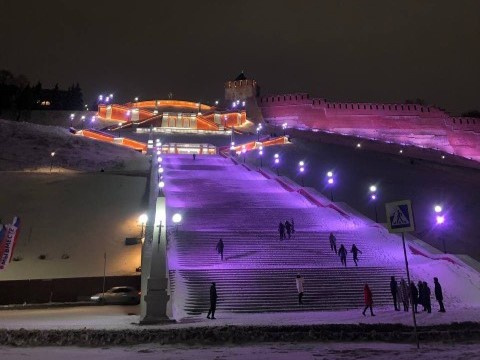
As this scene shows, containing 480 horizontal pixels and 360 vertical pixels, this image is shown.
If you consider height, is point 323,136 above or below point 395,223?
above

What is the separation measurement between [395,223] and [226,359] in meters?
3.39

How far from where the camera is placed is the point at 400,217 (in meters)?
6.89

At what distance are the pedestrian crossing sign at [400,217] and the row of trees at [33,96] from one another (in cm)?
6294

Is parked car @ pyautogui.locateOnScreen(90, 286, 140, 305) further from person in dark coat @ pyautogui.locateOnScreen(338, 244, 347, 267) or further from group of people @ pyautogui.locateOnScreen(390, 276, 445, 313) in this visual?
group of people @ pyautogui.locateOnScreen(390, 276, 445, 313)

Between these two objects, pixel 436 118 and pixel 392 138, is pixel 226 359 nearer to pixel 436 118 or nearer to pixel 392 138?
pixel 392 138

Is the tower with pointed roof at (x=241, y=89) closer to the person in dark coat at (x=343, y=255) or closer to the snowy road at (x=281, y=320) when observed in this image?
the person in dark coat at (x=343, y=255)

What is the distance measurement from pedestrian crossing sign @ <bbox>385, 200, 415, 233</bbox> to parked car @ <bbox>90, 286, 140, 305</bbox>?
39.0 ft

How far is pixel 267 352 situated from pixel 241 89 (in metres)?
68.1

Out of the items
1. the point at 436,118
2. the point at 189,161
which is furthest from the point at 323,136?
the point at 436,118

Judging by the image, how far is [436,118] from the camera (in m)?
62.1

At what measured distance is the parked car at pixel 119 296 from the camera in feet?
53.0

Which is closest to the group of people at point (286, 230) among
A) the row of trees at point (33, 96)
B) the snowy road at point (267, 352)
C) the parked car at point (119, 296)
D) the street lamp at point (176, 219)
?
the street lamp at point (176, 219)

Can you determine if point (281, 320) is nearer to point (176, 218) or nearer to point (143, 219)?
point (176, 218)

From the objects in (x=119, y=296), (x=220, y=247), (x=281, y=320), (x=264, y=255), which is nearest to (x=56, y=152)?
(x=119, y=296)
